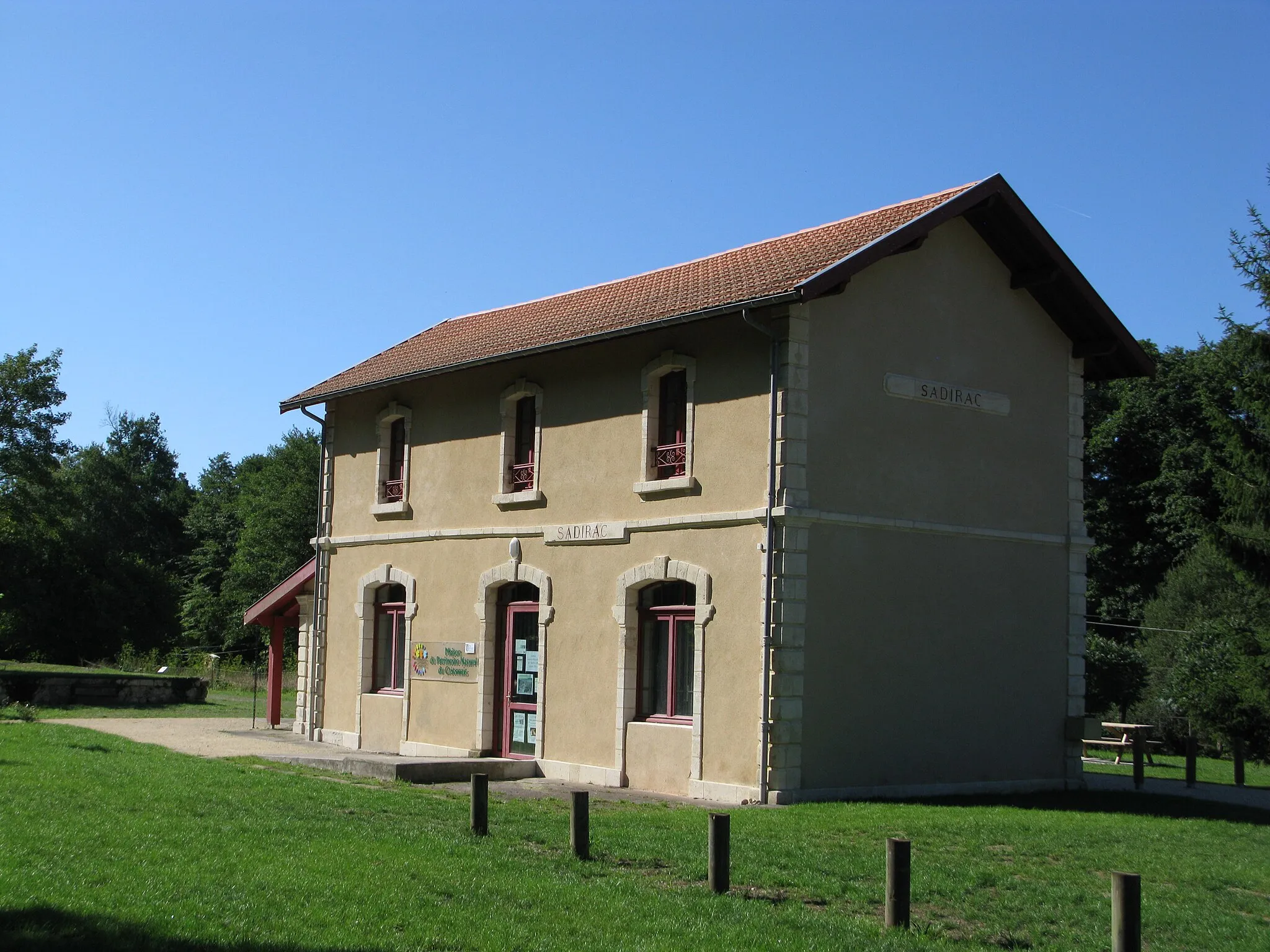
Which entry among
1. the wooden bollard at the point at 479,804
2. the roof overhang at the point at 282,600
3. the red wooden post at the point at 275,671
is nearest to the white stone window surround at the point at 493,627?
the roof overhang at the point at 282,600

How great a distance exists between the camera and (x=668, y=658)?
54.6ft

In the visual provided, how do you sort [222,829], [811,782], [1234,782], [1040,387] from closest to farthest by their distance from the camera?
[222,829]
[811,782]
[1040,387]
[1234,782]

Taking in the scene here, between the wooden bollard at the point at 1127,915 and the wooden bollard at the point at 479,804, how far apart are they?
555 centimetres

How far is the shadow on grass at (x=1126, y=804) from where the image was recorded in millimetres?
14758

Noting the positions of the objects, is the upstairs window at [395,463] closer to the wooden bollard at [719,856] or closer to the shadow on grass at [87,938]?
the wooden bollard at [719,856]

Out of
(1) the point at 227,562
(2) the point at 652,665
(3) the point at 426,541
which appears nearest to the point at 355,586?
(3) the point at 426,541

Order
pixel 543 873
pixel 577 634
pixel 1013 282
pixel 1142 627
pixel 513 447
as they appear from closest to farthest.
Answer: pixel 543 873 → pixel 1013 282 → pixel 577 634 → pixel 513 447 → pixel 1142 627

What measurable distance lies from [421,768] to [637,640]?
3194 mm

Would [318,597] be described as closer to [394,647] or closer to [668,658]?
[394,647]

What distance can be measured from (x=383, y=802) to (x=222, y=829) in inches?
107

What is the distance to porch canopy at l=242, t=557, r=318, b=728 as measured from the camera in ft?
A: 80.7

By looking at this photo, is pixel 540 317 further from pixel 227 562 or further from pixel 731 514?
pixel 227 562

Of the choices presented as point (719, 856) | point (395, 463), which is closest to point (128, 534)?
point (395, 463)

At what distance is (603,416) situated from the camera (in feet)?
58.3
